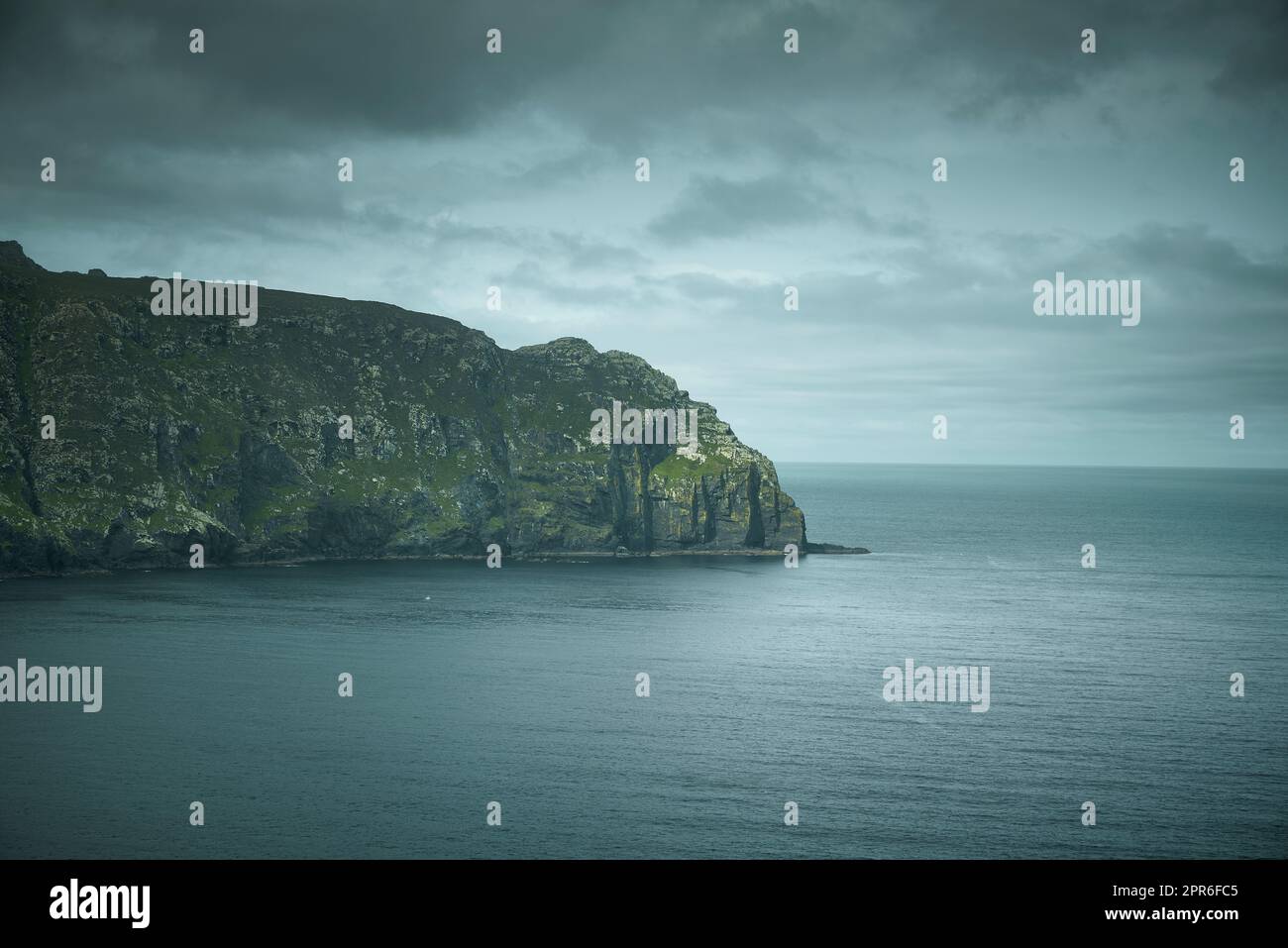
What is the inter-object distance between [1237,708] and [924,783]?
48186mm

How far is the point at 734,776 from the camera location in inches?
3386

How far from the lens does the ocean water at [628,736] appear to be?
72625mm

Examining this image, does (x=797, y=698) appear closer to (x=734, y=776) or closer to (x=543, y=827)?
(x=734, y=776)

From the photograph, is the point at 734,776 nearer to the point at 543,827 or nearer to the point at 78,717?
the point at 543,827

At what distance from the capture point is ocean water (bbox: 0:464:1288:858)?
7262 centimetres

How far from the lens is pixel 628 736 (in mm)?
98000

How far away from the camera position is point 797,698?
11631cm
